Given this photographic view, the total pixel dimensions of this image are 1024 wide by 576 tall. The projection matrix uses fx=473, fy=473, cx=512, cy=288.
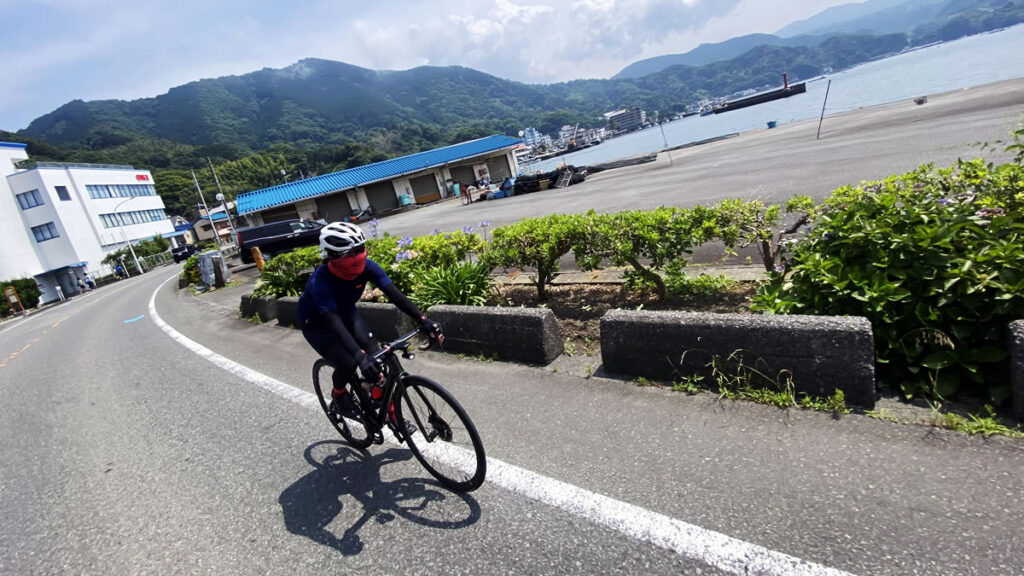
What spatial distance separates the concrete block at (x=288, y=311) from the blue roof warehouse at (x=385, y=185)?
33.8 meters

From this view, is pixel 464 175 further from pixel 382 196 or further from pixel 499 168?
pixel 382 196

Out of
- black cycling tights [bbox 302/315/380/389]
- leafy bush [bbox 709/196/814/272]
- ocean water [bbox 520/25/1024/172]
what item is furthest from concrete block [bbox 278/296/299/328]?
ocean water [bbox 520/25/1024/172]

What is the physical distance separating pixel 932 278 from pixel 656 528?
7.60 ft

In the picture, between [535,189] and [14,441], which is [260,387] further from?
[535,189]

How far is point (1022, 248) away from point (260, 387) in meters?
6.80

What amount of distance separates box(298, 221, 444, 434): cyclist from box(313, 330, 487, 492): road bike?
0.25 ft

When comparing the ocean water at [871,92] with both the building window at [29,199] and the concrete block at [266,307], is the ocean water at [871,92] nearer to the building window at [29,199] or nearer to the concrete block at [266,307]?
the concrete block at [266,307]

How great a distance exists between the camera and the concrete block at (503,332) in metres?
4.64

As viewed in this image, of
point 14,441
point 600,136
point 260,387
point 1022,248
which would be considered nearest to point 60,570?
point 260,387

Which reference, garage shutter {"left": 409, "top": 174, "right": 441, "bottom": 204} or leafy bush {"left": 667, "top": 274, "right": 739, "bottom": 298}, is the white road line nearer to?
leafy bush {"left": 667, "top": 274, "right": 739, "bottom": 298}

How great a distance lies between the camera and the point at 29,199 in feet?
161

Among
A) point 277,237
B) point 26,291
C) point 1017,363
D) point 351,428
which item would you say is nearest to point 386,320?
point 351,428

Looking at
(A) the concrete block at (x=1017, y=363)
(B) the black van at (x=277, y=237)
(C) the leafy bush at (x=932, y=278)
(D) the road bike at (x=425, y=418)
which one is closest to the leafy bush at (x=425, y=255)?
(D) the road bike at (x=425, y=418)

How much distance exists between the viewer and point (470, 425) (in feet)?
9.43
